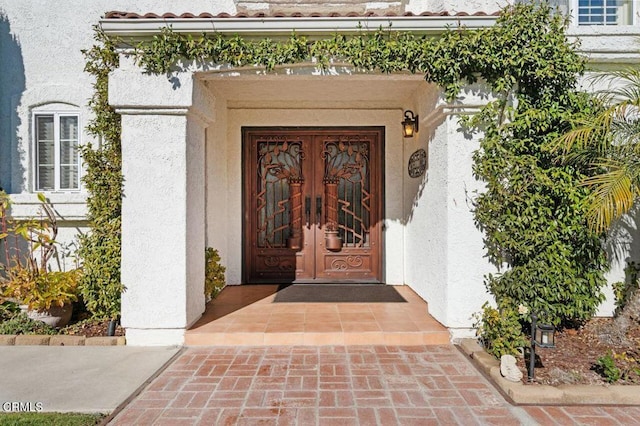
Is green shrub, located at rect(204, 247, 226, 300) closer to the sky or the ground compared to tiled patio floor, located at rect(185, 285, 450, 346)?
closer to the sky

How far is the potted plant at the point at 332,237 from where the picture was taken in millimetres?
7684

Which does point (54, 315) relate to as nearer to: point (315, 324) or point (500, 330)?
point (315, 324)

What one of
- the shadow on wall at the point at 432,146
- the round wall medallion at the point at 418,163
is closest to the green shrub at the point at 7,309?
the shadow on wall at the point at 432,146

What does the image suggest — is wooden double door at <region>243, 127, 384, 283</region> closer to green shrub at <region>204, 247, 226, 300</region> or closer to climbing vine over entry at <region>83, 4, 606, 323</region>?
green shrub at <region>204, 247, 226, 300</region>

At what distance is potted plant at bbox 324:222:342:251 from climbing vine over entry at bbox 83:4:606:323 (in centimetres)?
336

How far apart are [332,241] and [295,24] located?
14.0 ft

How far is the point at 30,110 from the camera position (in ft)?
21.5

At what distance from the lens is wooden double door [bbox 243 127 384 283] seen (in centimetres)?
773

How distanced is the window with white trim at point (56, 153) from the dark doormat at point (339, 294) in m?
4.30

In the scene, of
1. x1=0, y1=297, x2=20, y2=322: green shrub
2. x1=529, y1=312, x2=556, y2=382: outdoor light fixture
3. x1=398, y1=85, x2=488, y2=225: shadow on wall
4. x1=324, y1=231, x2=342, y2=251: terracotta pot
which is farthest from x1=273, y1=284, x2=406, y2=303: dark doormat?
x1=0, y1=297, x2=20, y2=322: green shrub

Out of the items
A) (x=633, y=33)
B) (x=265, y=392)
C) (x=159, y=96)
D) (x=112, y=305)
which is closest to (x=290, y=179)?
(x=159, y=96)

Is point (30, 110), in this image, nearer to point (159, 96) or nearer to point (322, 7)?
point (159, 96)

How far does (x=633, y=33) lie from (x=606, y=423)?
17.3 ft

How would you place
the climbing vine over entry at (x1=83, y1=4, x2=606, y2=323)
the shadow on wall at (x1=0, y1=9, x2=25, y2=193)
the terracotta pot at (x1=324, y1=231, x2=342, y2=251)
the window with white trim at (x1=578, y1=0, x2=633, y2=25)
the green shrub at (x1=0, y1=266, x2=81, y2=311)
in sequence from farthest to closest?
the terracotta pot at (x1=324, y1=231, x2=342, y2=251)
the shadow on wall at (x1=0, y1=9, x2=25, y2=193)
the window with white trim at (x1=578, y1=0, x2=633, y2=25)
the green shrub at (x1=0, y1=266, x2=81, y2=311)
the climbing vine over entry at (x1=83, y1=4, x2=606, y2=323)
